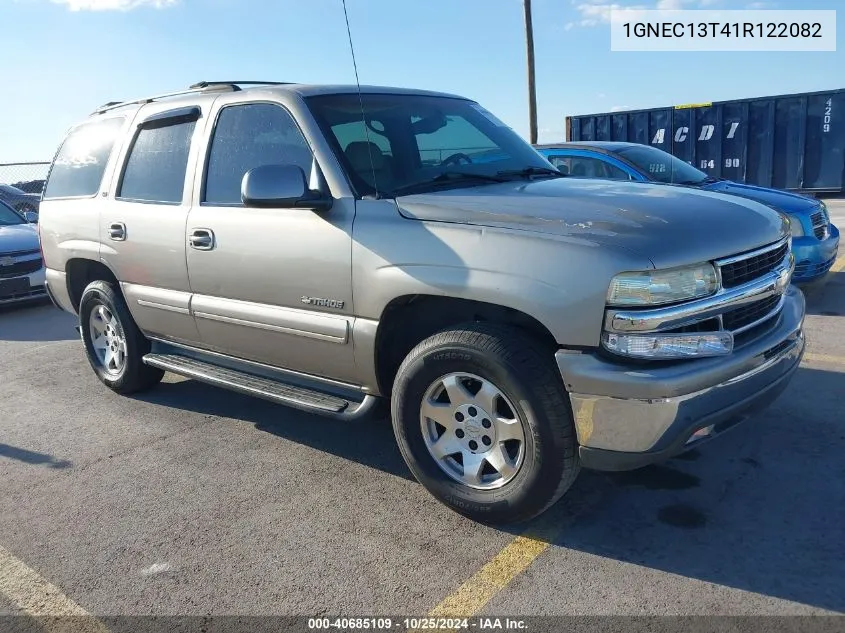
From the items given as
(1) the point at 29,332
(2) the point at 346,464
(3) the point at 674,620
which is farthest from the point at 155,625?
(1) the point at 29,332

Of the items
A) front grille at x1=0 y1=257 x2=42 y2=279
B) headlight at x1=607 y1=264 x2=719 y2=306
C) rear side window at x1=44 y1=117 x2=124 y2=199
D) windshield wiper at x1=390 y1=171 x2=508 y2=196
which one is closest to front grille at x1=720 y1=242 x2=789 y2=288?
headlight at x1=607 y1=264 x2=719 y2=306

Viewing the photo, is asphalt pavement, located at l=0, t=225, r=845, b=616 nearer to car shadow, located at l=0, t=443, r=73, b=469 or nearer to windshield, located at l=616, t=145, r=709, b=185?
car shadow, located at l=0, t=443, r=73, b=469

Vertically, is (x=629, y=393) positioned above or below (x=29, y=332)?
above

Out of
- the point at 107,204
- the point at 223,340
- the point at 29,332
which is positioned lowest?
the point at 29,332

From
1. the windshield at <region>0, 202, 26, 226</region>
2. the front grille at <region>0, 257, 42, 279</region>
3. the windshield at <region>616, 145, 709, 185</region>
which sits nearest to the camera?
the windshield at <region>616, 145, 709, 185</region>

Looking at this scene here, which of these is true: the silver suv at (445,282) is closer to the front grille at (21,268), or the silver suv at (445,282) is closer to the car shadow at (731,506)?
the car shadow at (731,506)

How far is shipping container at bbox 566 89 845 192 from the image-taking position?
617 inches

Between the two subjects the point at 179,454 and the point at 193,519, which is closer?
the point at 193,519

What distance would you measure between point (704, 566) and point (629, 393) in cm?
77

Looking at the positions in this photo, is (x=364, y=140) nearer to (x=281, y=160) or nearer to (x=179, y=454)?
(x=281, y=160)

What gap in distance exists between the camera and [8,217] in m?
10.2

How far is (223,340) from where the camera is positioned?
14.0 ft

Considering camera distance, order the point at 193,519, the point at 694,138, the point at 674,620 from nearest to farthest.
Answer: the point at 674,620 → the point at 193,519 → the point at 694,138

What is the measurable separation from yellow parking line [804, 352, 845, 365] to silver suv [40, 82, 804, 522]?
173 centimetres
